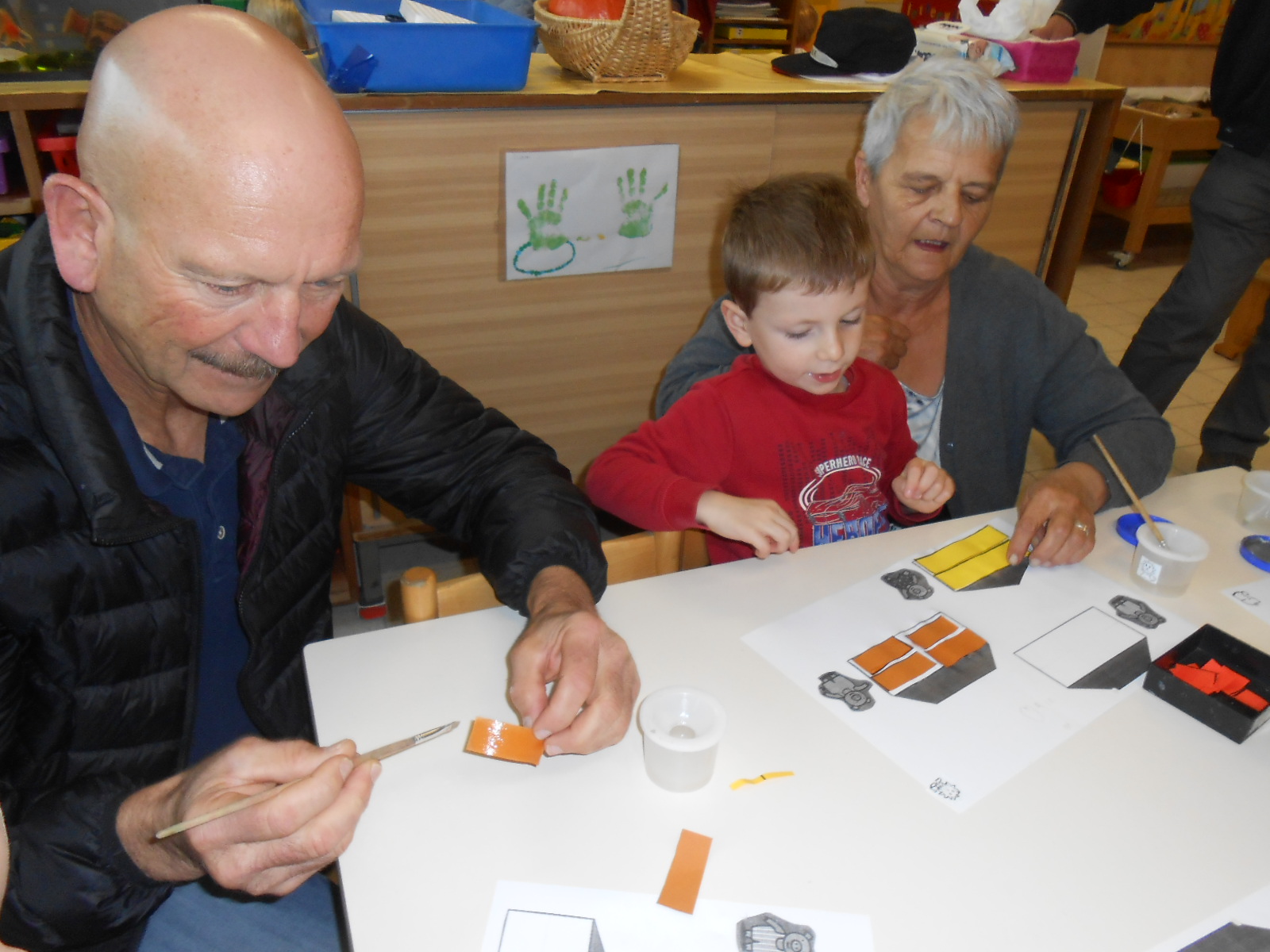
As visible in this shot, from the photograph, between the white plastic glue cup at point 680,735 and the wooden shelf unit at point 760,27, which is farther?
the wooden shelf unit at point 760,27

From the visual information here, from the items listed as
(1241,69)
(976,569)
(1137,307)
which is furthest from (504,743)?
(1137,307)

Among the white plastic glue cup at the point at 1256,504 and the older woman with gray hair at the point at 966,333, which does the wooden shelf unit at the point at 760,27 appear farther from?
the white plastic glue cup at the point at 1256,504

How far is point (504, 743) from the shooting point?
87 centimetres

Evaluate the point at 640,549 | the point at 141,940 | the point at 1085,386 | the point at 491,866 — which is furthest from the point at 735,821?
the point at 1085,386

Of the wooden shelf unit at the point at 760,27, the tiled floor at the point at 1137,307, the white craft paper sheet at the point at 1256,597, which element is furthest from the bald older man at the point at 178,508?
the wooden shelf unit at the point at 760,27

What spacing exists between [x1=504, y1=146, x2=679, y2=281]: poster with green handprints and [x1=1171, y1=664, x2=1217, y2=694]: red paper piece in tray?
5.15 ft

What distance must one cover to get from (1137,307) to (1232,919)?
14.2ft

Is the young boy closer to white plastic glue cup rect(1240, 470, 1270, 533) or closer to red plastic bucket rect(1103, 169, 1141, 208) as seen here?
white plastic glue cup rect(1240, 470, 1270, 533)

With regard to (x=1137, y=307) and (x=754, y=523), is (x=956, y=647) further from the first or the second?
(x=1137, y=307)

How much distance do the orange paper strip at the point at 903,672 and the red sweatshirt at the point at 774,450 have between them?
35 centimetres

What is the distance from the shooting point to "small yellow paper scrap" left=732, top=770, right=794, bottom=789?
2.86 ft

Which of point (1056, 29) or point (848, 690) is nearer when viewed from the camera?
point (848, 690)

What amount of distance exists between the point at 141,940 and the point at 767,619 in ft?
2.56

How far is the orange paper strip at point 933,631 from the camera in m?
1.08
